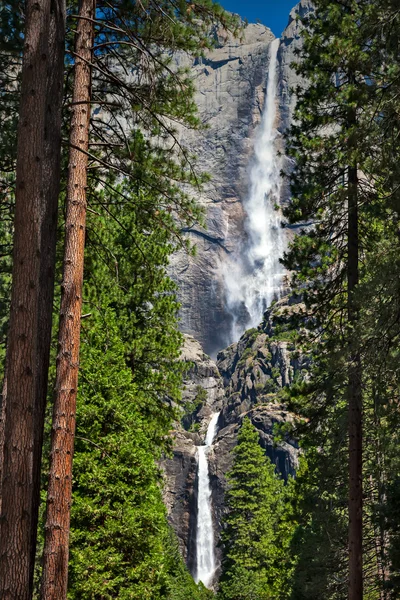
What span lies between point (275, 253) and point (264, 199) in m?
17.0

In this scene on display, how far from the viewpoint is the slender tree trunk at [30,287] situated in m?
3.75

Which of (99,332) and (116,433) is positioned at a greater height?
(99,332)

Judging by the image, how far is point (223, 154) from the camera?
16362 cm

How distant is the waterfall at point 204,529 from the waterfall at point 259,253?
69625mm

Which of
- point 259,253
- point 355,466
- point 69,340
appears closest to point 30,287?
point 69,340

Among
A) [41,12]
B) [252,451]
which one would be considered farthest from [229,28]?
[252,451]

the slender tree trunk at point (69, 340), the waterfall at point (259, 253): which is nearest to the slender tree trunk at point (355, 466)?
the slender tree trunk at point (69, 340)

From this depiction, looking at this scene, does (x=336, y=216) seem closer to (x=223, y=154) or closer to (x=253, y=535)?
(x=253, y=535)

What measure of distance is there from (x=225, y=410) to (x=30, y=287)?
9275 centimetres

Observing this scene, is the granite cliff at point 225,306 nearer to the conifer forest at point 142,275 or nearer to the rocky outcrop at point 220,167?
the rocky outcrop at point 220,167

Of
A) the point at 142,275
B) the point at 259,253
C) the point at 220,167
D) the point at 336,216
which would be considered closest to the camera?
the point at 336,216

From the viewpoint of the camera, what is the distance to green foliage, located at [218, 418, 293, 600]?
87.7ft

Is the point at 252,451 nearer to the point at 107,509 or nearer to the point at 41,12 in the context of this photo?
the point at 107,509

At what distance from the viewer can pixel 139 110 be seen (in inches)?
319
